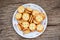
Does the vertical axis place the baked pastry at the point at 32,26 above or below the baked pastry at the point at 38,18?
below

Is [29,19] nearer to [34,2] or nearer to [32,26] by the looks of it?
[32,26]

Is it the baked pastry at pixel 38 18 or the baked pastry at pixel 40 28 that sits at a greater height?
the baked pastry at pixel 38 18

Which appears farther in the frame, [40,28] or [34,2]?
[34,2]

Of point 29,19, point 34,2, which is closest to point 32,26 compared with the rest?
point 29,19

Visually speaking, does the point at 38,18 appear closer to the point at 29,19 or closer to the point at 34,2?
the point at 29,19

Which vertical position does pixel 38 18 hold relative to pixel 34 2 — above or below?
below
